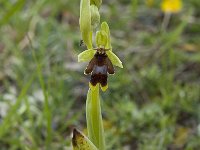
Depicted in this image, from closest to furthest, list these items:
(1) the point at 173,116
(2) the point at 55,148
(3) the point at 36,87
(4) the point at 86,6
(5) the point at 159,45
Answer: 1. (4) the point at 86,6
2. (2) the point at 55,148
3. (1) the point at 173,116
4. (3) the point at 36,87
5. (5) the point at 159,45

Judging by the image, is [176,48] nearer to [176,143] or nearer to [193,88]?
[193,88]

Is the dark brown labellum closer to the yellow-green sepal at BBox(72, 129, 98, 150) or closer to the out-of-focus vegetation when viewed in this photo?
the yellow-green sepal at BBox(72, 129, 98, 150)

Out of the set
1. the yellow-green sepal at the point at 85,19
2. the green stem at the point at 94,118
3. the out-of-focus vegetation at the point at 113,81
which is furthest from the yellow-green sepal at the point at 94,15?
the out-of-focus vegetation at the point at 113,81

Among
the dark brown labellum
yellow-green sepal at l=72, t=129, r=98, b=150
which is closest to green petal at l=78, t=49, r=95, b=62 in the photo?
the dark brown labellum

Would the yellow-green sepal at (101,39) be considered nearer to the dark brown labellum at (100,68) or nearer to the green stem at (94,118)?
the dark brown labellum at (100,68)

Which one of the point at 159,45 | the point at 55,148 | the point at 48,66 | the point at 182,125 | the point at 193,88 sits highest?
the point at 159,45

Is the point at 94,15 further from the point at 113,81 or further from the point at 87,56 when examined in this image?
the point at 113,81

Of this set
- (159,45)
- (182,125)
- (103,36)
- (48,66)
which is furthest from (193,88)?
(103,36)
